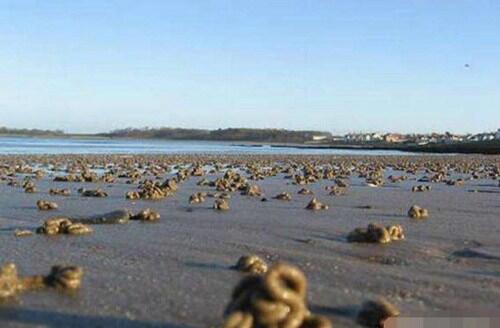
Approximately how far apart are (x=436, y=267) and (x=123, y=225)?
5.27m

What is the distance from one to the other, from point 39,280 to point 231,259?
245cm

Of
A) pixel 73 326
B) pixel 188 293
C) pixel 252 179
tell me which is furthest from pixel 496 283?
pixel 252 179

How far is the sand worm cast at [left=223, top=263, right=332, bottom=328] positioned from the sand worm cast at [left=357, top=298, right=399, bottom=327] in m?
0.93

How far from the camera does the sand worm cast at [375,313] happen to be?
5.47m

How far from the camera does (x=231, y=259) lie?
27.6 ft

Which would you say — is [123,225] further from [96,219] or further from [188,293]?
[188,293]

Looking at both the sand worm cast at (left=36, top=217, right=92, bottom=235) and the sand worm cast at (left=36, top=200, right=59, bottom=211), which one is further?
the sand worm cast at (left=36, top=200, right=59, bottom=211)

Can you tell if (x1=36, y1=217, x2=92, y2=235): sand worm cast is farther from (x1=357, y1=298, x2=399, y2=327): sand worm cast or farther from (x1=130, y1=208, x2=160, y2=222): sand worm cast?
(x1=357, y1=298, x2=399, y2=327): sand worm cast

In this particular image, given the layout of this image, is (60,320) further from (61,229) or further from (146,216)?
(146,216)

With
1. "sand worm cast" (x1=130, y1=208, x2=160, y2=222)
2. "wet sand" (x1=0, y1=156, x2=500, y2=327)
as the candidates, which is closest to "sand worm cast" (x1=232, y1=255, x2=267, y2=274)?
"wet sand" (x1=0, y1=156, x2=500, y2=327)

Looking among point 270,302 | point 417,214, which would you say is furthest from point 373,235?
point 270,302

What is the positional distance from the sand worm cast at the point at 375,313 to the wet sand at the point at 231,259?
104 mm

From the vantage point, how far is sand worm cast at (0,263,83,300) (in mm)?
6254

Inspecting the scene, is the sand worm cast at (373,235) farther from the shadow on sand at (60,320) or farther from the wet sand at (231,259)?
the shadow on sand at (60,320)
